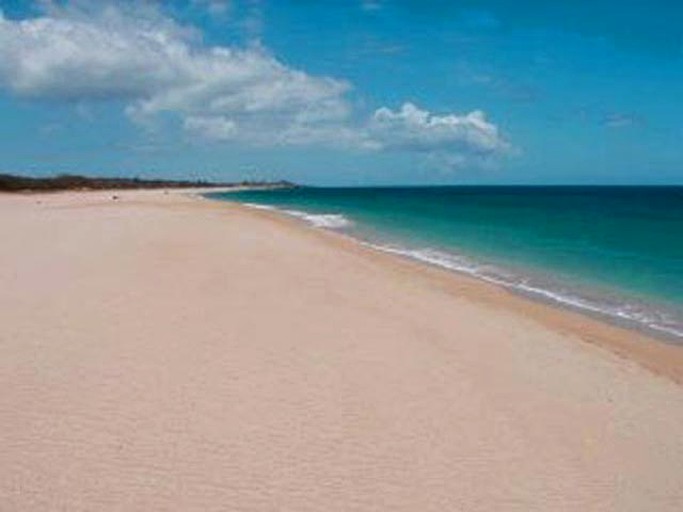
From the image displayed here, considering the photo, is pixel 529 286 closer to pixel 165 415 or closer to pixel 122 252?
pixel 122 252

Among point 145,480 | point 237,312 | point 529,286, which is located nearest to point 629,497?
point 145,480

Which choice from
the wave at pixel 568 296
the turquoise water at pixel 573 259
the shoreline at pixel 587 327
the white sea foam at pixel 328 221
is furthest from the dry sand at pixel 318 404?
the white sea foam at pixel 328 221

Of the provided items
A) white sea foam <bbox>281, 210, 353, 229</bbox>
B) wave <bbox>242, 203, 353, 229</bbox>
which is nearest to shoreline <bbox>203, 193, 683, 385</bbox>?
white sea foam <bbox>281, 210, 353, 229</bbox>

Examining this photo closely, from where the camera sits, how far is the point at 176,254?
66.9 feet

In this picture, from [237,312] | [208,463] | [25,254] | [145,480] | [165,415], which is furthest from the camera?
[25,254]

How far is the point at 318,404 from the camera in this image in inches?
307

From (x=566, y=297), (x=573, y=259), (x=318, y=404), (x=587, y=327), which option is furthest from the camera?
(x=573, y=259)

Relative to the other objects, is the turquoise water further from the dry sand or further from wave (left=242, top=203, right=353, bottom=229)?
the dry sand

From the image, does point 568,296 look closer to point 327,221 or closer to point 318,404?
point 318,404

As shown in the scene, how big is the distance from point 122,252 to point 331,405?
1381 centimetres

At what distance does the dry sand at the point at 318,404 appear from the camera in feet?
19.5

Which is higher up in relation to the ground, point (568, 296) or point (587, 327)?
point (587, 327)

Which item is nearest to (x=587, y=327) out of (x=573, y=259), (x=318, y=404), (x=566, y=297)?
(x=566, y=297)

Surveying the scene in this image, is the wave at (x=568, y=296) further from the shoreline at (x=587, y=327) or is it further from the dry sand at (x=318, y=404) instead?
the dry sand at (x=318, y=404)
